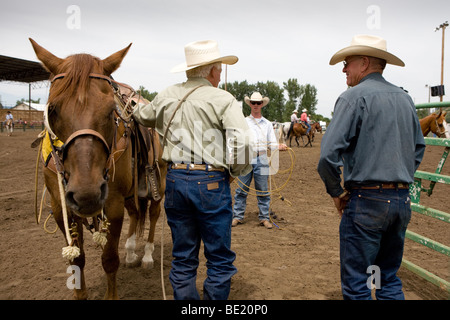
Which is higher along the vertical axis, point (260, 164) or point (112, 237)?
point (260, 164)

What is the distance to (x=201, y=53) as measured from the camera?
8.30 feet

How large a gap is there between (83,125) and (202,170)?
87 cm

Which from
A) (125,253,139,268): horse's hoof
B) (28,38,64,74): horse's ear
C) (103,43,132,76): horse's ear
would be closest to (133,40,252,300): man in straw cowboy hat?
(103,43,132,76): horse's ear

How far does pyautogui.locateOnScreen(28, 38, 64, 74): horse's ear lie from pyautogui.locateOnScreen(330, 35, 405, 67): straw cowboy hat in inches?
87.0

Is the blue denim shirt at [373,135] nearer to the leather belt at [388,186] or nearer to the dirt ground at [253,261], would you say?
the leather belt at [388,186]

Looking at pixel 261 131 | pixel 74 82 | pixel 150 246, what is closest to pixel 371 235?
pixel 74 82

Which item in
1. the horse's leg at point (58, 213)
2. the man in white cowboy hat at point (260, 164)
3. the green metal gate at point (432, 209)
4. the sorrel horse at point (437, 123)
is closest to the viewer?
the horse's leg at point (58, 213)

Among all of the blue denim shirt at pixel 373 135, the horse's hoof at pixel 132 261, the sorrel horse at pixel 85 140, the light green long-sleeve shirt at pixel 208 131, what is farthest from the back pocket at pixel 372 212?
the horse's hoof at pixel 132 261

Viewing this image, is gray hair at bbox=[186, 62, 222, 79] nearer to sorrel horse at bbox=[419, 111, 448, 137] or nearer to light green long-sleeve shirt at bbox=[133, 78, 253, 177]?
light green long-sleeve shirt at bbox=[133, 78, 253, 177]

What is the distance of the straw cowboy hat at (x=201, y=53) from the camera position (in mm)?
2506

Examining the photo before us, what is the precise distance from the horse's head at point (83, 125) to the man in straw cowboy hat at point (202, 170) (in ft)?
1.58

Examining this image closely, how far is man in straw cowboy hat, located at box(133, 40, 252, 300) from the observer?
2330mm

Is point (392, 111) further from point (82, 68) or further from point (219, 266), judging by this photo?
point (82, 68)

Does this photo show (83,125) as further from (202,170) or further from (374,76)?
(374,76)
